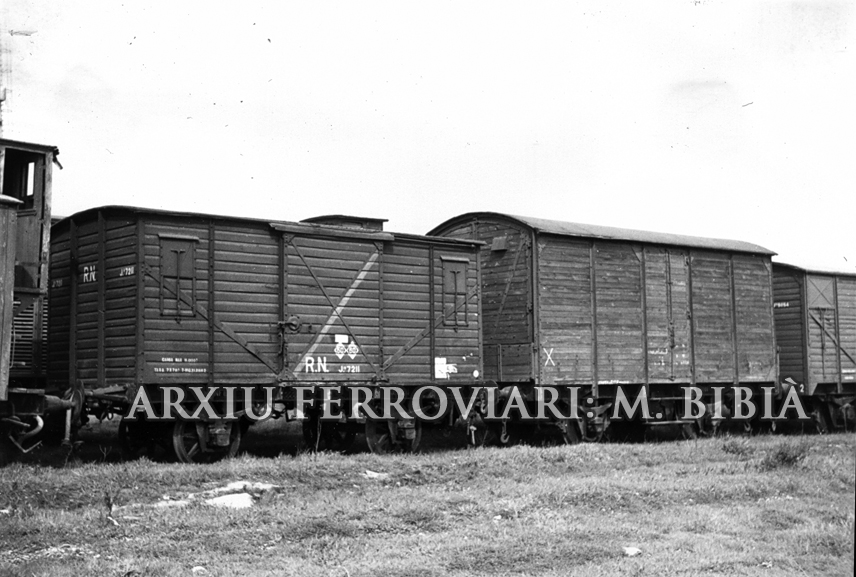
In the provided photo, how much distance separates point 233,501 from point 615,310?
10383 millimetres

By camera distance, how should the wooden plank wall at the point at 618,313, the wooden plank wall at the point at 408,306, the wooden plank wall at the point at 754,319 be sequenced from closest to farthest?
the wooden plank wall at the point at 408,306, the wooden plank wall at the point at 618,313, the wooden plank wall at the point at 754,319

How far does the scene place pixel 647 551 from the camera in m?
8.80

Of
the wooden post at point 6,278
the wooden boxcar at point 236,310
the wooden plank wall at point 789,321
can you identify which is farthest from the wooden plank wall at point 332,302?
the wooden plank wall at point 789,321

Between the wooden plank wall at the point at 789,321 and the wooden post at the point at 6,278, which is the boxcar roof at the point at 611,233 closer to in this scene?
the wooden plank wall at the point at 789,321

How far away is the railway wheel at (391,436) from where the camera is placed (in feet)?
51.4

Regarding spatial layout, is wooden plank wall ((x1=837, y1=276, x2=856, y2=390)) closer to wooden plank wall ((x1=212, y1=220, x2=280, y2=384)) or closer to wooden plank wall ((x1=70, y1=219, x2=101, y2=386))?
wooden plank wall ((x1=212, y1=220, x2=280, y2=384))

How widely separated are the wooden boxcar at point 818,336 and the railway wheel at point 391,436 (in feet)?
35.5

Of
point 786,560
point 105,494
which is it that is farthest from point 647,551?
point 105,494

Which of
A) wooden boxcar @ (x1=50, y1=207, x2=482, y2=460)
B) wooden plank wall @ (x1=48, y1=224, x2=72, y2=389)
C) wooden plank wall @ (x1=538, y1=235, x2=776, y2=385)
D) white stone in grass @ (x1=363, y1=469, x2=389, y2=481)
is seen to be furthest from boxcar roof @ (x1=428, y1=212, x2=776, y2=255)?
wooden plank wall @ (x1=48, y1=224, x2=72, y2=389)

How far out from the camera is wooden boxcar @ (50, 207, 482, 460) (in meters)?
13.4

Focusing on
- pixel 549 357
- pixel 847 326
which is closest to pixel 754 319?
pixel 847 326

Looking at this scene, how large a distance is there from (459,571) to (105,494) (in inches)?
179

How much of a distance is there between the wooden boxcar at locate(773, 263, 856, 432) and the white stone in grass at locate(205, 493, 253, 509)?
15.7m

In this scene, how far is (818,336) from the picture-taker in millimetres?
22891
